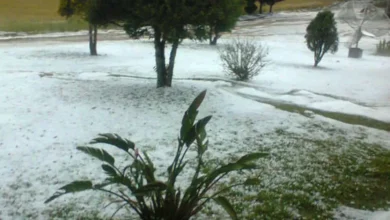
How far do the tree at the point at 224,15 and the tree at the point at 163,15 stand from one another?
104 millimetres

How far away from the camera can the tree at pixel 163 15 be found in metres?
8.30

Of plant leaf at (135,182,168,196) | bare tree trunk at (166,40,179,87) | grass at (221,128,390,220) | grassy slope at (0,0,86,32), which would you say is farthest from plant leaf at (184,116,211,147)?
grassy slope at (0,0,86,32)

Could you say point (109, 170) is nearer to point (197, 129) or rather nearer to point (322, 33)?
point (197, 129)

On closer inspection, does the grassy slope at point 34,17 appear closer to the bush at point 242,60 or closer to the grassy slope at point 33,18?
the grassy slope at point 33,18

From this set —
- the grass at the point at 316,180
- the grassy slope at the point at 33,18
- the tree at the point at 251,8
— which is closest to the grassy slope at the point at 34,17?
the grassy slope at the point at 33,18

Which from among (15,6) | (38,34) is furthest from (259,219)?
(15,6)

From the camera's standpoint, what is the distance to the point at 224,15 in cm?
867

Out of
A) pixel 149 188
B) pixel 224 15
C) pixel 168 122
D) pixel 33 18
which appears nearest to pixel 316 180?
pixel 149 188

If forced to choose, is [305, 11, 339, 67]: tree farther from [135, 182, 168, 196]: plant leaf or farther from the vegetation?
[135, 182, 168, 196]: plant leaf

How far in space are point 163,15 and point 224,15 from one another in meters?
1.15

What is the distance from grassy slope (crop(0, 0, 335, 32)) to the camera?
2964 cm

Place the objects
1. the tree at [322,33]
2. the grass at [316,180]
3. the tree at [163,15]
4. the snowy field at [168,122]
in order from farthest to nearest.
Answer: the tree at [322,33]
the tree at [163,15]
the snowy field at [168,122]
the grass at [316,180]

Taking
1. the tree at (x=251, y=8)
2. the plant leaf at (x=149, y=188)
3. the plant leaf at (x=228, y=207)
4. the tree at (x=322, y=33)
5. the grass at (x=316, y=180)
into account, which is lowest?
the grass at (x=316, y=180)

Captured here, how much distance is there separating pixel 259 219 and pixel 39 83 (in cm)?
710
